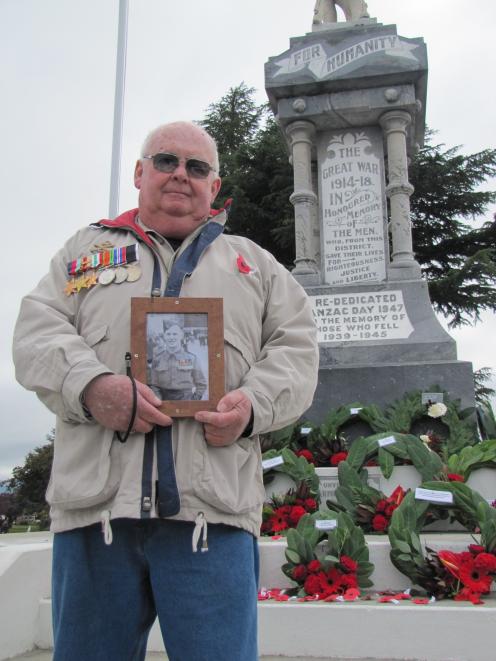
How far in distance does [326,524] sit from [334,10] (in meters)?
7.47

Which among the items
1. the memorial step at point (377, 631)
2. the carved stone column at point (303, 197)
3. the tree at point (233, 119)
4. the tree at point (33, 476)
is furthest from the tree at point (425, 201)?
the memorial step at point (377, 631)

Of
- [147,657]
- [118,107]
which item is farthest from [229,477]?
[118,107]

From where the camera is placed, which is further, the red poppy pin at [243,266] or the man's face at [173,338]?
the red poppy pin at [243,266]

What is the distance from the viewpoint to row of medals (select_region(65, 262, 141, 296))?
168 cm

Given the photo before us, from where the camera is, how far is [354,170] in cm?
768

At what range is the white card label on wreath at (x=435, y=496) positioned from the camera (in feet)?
11.4

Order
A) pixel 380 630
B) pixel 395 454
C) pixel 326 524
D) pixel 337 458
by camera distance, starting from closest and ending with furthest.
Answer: pixel 380 630, pixel 326 524, pixel 395 454, pixel 337 458

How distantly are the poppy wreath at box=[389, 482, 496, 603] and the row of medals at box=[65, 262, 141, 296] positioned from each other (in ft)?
6.80

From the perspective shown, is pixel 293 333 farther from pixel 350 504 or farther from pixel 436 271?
pixel 436 271

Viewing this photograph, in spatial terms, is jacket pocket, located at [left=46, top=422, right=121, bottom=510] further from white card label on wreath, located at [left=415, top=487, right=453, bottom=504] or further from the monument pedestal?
the monument pedestal

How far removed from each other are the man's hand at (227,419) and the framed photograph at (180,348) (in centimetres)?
4

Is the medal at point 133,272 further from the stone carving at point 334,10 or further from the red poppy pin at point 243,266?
the stone carving at point 334,10

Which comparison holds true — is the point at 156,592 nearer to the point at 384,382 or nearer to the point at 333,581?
the point at 333,581

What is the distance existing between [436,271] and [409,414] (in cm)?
1439
